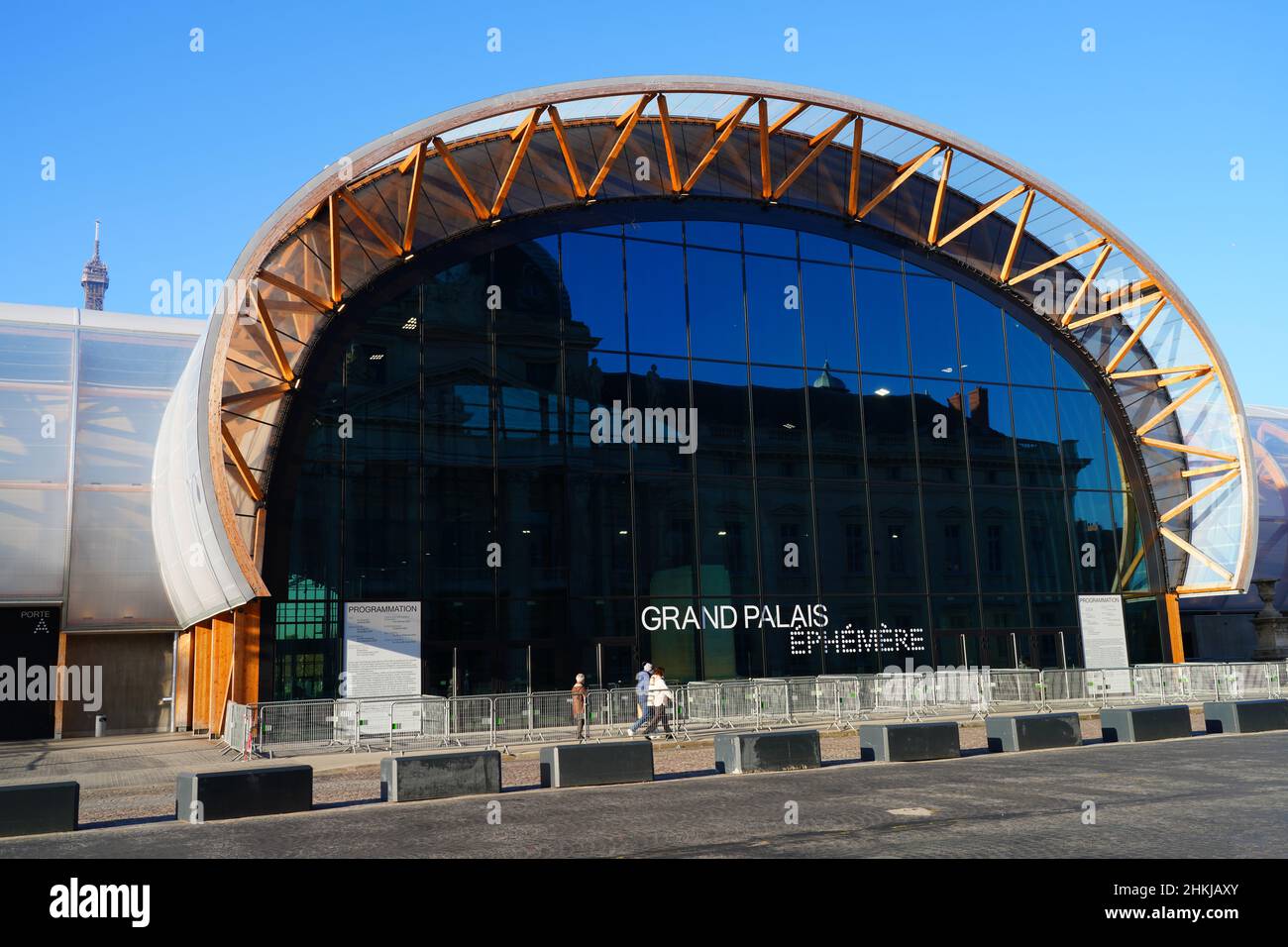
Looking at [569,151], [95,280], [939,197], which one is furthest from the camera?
[95,280]

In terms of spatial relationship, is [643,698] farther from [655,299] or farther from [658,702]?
[655,299]

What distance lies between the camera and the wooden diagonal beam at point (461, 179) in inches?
1102

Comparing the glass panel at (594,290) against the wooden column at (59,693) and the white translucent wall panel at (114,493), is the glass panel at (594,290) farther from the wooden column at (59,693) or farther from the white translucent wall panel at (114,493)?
the wooden column at (59,693)

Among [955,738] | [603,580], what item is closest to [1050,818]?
[955,738]

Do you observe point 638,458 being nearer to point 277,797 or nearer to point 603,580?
point 603,580

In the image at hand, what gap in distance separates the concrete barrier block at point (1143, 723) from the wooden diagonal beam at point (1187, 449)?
53.9ft

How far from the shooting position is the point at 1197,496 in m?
36.9

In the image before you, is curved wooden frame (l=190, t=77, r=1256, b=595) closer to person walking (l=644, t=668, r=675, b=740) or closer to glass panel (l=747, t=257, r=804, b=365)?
glass panel (l=747, t=257, r=804, b=365)

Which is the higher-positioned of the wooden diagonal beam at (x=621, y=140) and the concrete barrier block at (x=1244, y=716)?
the wooden diagonal beam at (x=621, y=140)

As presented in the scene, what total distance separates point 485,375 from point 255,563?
752cm

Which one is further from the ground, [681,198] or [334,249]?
[681,198]

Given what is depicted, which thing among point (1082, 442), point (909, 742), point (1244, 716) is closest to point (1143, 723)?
point (1244, 716)

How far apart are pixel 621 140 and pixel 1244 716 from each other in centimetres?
2037

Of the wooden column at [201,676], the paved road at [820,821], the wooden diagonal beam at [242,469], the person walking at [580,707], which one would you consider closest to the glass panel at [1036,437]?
the paved road at [820,821]
